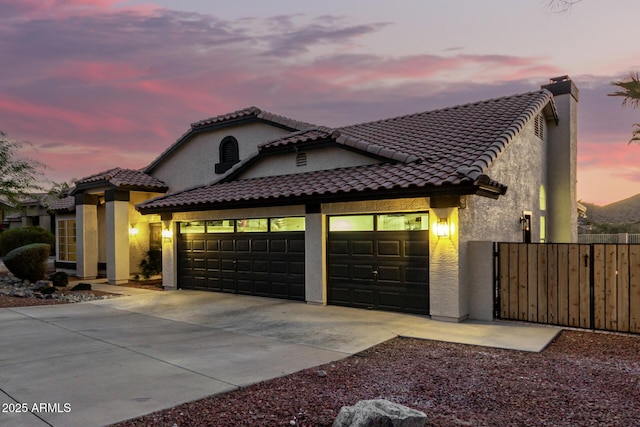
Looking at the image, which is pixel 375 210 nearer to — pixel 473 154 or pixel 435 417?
pixel 473 154

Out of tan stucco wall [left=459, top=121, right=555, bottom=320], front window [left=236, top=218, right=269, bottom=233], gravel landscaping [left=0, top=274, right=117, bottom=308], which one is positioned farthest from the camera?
front window [left=236, top=218, right=269, bottom=233]

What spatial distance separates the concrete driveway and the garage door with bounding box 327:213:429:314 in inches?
16.7

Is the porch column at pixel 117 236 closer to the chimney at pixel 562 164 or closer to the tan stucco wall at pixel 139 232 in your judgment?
the tan stucco wall at pixel 139 232

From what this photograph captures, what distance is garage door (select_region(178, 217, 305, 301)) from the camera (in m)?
12.4

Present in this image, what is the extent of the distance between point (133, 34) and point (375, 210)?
11.2m

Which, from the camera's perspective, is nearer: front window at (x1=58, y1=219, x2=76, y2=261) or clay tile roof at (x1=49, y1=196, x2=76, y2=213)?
clay tile roof at (x1=49, y1=196, x2=76, y2=213)

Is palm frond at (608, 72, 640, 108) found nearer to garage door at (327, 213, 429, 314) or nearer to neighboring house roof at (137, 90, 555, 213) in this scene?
neighboring house roof at (137, 90, 555, 213)

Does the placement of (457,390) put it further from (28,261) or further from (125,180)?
(28,261)

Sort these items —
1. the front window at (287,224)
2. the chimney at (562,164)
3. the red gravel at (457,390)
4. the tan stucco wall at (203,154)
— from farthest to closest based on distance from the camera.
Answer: the tan stucco wall at (203,154) < the chimney at (562,164) < the front window at (287,224) < the red gravel at (457,390)

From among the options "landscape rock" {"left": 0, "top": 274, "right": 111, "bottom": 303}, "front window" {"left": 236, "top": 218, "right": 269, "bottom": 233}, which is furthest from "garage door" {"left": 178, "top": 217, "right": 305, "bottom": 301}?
"landscape rock" {"left": 0, "top": 274, "right": 111, "bottom": 303}

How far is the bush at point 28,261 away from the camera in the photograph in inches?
635

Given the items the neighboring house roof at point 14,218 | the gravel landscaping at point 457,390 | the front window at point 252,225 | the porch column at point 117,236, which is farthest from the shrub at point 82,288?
the neighboring house roof at point 14,218

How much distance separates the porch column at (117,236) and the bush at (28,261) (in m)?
2.27

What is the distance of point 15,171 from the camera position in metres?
21.3
